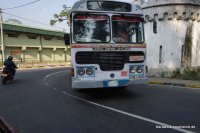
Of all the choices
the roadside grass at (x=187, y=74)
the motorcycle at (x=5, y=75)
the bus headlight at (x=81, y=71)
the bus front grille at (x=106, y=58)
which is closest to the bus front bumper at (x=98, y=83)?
the bus headlight at (x=81, y=71)

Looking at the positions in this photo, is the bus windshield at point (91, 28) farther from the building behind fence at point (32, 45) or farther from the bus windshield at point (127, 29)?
→ the building behind fence at point (32, 45)

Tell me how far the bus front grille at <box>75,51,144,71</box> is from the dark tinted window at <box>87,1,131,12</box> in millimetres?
1553

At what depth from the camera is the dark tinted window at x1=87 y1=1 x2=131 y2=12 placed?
7.45 meters

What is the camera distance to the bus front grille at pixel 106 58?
286 inches

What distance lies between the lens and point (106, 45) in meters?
7.37

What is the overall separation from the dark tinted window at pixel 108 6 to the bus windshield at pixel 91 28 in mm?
282

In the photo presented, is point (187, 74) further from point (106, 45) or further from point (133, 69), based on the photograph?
point (106, 45)

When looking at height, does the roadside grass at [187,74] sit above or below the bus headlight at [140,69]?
below

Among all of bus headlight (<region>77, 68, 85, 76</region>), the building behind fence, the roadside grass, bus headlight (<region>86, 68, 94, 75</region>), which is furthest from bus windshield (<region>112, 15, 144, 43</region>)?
the building behind fence

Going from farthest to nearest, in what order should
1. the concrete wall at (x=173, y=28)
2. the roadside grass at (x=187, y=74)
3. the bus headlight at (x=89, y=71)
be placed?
the concrete wall at (x=173, y=28) → the roadside grass at (x=187, y=74) → the bus headlight at (x=89, y=71)

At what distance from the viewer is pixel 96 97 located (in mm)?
8750

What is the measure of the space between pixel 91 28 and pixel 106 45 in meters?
0.79

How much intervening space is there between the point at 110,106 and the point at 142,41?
2.69 m

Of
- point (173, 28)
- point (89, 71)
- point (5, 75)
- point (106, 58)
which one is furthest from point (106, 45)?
point (173, 28)
